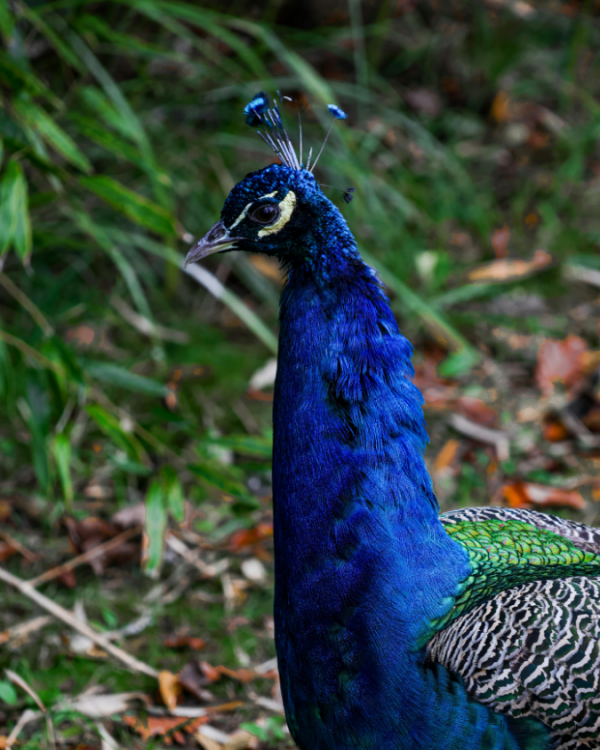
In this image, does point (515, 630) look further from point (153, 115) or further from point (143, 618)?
point (153, 115)

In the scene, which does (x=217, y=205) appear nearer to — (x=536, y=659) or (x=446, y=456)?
(x=446, y=456)

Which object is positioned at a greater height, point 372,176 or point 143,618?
point 372,176

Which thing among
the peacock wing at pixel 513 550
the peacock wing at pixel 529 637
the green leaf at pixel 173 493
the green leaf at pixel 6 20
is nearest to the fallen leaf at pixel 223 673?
the green leaf at pixel 173 493

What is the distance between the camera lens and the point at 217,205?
12.1ft

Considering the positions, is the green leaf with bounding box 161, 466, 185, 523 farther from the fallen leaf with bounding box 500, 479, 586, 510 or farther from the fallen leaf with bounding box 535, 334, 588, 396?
the fallen leaf with bounding box 535, 334, 588, 396

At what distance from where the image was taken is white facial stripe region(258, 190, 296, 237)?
5.74 feet

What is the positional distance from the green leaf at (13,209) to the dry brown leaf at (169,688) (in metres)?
1.28

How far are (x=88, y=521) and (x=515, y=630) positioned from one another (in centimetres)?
170

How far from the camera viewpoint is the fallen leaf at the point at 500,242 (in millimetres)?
Result: 4238

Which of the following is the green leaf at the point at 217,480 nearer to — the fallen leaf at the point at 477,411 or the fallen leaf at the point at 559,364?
the fallen leaf at the point at 477,411

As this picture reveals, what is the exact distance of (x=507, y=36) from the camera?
16.5 feet

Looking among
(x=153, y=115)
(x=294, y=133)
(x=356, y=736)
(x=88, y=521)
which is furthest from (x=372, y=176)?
(x=356, y=736)

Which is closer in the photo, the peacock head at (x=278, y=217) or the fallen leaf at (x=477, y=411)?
the peacock head at (x=278, y=217)

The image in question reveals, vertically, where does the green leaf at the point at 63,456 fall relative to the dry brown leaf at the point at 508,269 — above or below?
below
